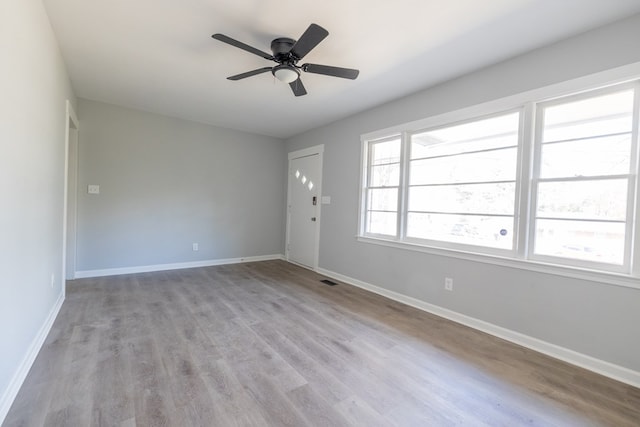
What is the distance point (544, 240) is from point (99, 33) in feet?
13.7

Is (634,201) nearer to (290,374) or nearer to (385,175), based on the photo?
(385,175)

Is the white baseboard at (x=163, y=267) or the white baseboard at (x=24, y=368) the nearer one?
the white baseboard at (x=24, y=368)

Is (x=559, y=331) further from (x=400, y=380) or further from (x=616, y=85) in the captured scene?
(x=616, y=85)

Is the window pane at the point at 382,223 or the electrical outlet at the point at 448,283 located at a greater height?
the window pane at the point at 382,223

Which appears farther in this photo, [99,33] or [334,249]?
[334,249]

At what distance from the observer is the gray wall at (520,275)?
2020 millimetres

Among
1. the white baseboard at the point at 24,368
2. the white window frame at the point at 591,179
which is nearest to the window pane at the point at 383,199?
the white window frame at the point at 591,179

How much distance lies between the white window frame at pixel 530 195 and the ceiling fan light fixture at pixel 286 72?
5.41ft

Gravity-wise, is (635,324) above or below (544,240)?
below

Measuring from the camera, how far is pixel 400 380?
6.33 feet

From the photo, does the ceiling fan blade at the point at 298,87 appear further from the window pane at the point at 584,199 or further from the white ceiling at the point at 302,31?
the window pane at the point at 584,199

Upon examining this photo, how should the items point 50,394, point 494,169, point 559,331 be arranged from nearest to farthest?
point 50,394, point 559,331, point 494,169

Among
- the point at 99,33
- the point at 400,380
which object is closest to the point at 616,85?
the point at 400,380

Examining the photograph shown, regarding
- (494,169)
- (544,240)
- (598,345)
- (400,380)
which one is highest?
(494,169)
